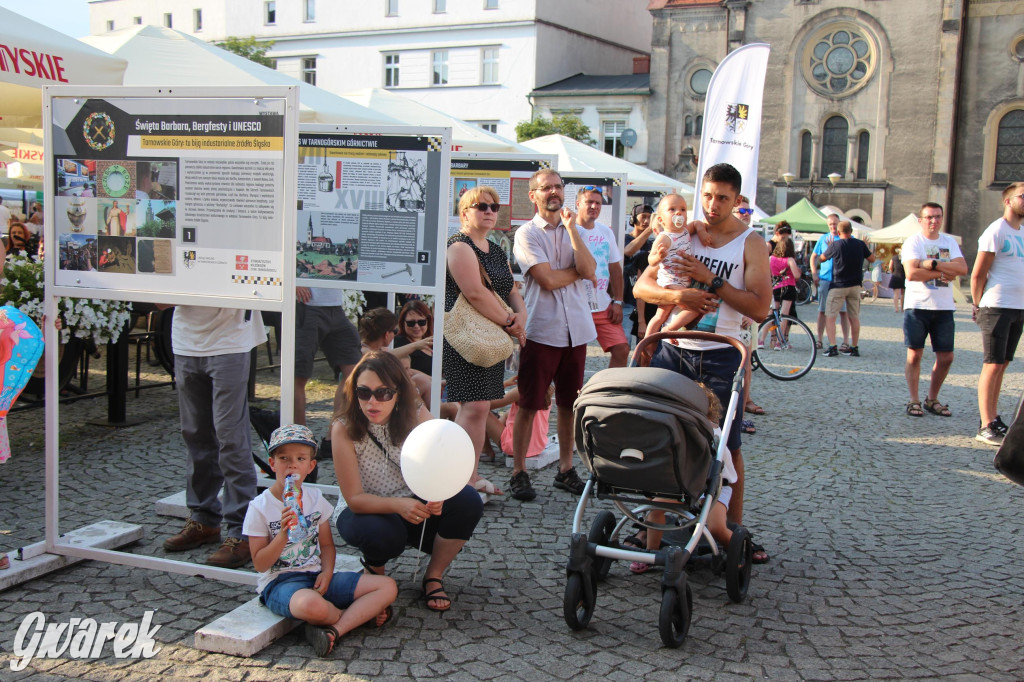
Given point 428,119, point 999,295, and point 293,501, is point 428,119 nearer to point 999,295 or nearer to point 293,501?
point 999,295

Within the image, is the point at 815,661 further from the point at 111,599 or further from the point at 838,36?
the point at 838,36

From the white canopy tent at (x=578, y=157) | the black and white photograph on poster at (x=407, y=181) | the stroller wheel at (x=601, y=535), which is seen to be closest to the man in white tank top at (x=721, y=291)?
the stroller wheel at (x=601, y=535)

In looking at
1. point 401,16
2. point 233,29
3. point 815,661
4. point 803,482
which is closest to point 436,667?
point 815,661

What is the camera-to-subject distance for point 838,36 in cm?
4550

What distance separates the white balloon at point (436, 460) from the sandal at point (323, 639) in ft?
2.10

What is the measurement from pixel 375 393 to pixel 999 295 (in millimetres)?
6169

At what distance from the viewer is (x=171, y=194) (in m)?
4.07

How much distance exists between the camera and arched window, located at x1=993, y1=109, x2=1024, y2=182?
43.1 m

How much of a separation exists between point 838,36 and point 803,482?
Result: 44700 mm

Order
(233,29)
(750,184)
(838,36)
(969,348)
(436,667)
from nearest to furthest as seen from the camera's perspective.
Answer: (436,667) → (750,184) → (969,348) → (838,36) → (233,29)

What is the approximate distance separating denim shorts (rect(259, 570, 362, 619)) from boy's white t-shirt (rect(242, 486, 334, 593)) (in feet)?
0.08

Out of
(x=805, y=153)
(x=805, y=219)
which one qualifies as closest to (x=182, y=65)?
(x=805, y=219)

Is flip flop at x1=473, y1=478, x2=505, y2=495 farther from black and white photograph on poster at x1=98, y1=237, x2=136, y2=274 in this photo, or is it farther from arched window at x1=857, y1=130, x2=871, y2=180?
arched window at x1=857, y1=130, x2=871, y2=180

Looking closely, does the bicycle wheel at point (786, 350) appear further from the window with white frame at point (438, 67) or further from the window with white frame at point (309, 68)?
the window with white frame at point (309, 68)
